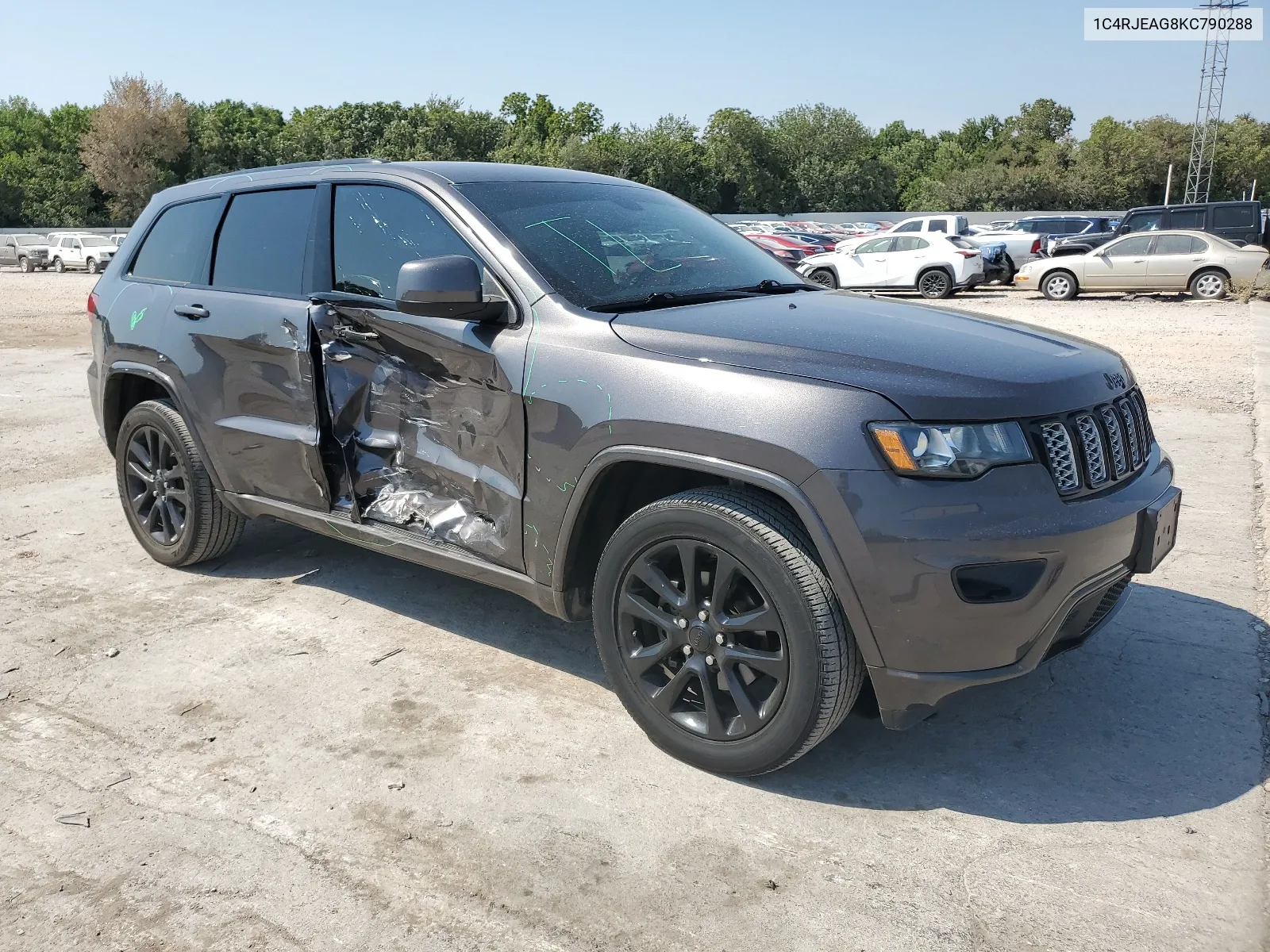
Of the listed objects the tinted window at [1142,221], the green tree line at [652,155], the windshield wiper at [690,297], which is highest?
the green tree line at [652,155]

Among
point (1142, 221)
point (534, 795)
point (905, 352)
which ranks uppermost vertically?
point (1142, 221)

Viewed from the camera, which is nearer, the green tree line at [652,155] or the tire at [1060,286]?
the tire at [1060,286]

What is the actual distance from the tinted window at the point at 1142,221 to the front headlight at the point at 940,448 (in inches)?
913

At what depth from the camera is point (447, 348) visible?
3.54 metres

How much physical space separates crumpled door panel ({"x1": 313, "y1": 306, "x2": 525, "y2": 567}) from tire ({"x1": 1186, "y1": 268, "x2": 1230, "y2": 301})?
20104 millimetres

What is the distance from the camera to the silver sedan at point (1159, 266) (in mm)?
19625

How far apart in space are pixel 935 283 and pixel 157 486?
1932 cm

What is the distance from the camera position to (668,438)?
9.71 ft

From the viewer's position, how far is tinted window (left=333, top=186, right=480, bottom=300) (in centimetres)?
371

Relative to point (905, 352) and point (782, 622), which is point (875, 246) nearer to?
point (905, 352)

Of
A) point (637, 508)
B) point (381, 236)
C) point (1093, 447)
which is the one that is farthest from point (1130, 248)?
point (637, 508)

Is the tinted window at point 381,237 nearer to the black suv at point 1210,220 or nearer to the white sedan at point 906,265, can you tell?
the white sedan at point 906,265

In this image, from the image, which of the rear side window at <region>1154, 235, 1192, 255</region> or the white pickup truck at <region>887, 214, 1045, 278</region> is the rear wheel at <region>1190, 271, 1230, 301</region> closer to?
the rear side window at <region>1154, 235, 1192, 255</region>

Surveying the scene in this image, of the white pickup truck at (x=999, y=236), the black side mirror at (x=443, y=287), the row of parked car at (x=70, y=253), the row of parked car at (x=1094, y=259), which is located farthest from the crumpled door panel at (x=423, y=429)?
the row of parked car at (x=70, y=253)
